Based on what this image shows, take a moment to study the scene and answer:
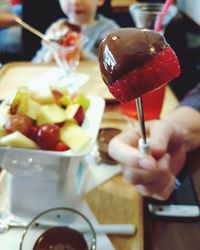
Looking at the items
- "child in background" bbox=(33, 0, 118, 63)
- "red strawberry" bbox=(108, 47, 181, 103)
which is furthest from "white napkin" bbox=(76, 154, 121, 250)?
"child in background" bbox=(33, 0, 118, 63)

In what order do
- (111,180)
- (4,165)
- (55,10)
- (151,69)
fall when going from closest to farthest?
(151,69), (4,165), (111,180), (55,10)

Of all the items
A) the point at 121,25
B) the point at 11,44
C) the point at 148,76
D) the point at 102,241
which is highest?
the point at 148,76

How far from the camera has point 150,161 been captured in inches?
20.0

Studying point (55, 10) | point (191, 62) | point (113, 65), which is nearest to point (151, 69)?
point (113, 65)

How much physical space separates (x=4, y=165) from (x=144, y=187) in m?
0.23

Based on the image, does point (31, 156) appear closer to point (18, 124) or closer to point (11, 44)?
point (18, 124)

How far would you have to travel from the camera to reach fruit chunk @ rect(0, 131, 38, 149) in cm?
52

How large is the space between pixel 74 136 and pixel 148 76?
23cm

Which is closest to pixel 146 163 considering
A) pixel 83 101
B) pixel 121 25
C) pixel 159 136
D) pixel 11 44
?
pixel 159 136

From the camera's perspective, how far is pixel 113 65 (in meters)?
0.37

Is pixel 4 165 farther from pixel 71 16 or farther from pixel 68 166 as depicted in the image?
pixel 71 16

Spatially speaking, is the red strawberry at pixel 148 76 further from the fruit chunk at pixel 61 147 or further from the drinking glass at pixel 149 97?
the drinking glass at pixel 149 97

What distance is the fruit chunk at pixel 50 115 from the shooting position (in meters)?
0.59

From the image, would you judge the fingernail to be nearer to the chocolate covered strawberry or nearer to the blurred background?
the chocolate covered strawberry
